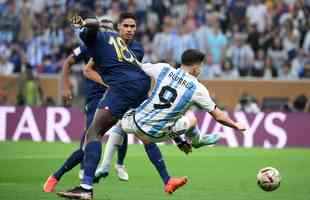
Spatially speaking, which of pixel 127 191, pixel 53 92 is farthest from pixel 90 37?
pixel 53 92

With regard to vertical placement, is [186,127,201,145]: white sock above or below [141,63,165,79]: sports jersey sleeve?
below

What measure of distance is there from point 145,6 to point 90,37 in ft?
52.7

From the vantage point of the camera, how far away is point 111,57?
11859 mm

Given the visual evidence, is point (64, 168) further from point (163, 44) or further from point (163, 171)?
point (163, 44)

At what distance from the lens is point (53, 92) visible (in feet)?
85.8

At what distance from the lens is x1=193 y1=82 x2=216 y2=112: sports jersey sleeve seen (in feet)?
38.7

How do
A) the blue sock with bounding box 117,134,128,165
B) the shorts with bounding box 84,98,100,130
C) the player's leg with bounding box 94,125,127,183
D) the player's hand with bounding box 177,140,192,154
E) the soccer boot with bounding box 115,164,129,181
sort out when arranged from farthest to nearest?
1. the soccer boot with bounding box 115,164,129,181
2. the blue sock with bounding box 117,134,128,165
3. the shorts with bounding box 84,98,100,130
4. the player's leg with bounding box 94,125,127,183
5. the player's hand with bounding box 177,140,192,154

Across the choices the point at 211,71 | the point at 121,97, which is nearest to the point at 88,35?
the point at 121,97

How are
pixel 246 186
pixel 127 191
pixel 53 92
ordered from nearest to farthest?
1. pixel 127 191
2. pixel 246 186
3. pixel 53 92

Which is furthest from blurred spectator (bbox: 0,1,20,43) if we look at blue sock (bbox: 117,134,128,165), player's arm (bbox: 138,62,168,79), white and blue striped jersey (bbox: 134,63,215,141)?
white and blue striped jersey (bbox: 134,63,215,141)

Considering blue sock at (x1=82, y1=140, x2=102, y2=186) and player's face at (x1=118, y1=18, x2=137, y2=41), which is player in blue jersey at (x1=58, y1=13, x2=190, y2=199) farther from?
player's face at (x1=118, y1=18, x2=137, y2=41)

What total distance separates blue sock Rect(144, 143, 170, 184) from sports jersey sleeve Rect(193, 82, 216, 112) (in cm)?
115

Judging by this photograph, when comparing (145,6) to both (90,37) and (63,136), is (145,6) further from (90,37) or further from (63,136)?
(90,37)

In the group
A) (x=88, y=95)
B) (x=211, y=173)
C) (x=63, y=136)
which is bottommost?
(x=63, y=136)
